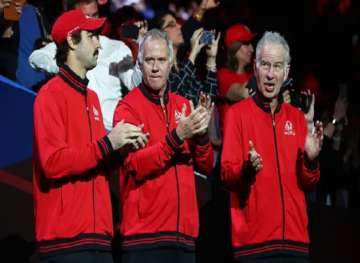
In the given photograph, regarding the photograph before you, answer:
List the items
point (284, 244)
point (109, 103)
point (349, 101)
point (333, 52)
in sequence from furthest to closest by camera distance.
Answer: point (333, 52), point (349, 101), point (109, 103), point (284, 244)

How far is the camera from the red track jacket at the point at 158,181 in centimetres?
583

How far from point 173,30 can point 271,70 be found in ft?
6.72

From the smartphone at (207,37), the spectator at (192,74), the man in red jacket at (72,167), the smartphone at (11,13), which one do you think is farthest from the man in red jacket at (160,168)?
the smartphone at (207,37)

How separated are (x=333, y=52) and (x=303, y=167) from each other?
16.7ft

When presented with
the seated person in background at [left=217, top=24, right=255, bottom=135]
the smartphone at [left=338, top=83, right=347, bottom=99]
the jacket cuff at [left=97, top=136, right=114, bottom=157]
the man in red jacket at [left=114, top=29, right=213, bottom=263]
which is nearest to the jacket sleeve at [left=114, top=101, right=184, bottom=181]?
the man in red jacket at [left=114, top=29, right=213, bottom=263]

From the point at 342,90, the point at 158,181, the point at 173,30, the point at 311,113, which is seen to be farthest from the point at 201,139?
the point at 342,90

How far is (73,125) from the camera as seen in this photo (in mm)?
5598

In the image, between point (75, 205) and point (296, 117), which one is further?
point (296, 117)

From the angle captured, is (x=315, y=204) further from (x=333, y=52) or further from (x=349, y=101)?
(x=333, y=52)

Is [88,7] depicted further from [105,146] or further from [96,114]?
[105,146]

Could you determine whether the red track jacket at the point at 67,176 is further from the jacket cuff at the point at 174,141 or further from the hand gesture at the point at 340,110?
the hand gesture at the point at 340,110

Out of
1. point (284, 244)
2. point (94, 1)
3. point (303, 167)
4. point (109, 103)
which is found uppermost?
point (94, 1)

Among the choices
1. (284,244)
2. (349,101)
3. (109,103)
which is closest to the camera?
(284,244)

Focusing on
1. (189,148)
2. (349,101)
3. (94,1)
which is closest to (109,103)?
(94,1)
